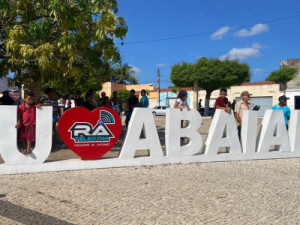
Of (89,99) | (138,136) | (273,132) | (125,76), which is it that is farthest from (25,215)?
(125,76)

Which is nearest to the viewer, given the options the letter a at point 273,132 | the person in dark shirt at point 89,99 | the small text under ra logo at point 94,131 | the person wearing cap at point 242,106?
the small text under ra logo at point 94,131

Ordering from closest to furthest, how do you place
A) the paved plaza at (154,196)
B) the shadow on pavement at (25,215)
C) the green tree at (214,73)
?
the shadow on pavement at (25,215) → the paved plaza at (154,196) → the green tree at (214,73)

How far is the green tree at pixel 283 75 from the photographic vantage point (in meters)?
29.0

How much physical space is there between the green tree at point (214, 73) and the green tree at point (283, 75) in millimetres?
3747

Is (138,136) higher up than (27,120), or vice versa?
(27,120)

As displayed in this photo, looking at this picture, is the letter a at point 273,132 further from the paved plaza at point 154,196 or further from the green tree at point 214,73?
the green tree at point 214,73

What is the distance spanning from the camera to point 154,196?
4141mm

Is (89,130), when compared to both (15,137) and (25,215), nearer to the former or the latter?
(15,137)

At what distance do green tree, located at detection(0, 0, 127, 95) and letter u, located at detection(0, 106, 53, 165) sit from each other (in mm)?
1101

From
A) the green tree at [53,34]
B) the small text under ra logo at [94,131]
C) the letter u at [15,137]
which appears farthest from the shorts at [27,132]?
the green tree at [53,34]

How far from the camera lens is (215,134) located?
635 centimetres

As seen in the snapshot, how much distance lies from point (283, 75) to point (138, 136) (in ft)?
90.1

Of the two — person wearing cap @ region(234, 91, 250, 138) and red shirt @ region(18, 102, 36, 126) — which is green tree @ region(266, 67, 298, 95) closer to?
person wearing cap @ region(234, 91, 250, 138)

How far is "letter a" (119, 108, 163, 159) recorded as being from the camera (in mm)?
5770
